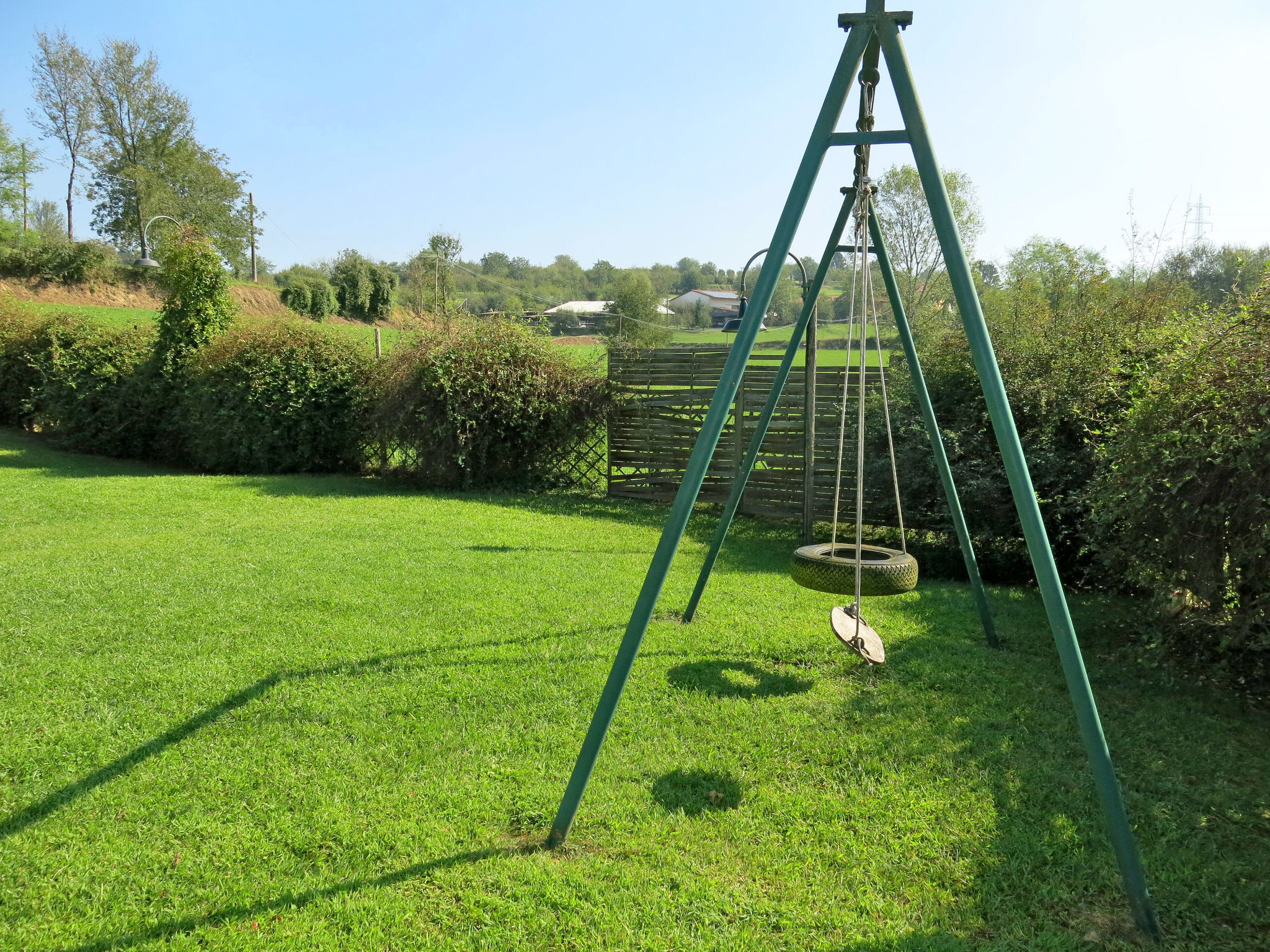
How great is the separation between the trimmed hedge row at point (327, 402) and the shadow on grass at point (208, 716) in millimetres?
6259

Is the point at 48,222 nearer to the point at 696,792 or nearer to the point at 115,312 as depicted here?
the point at 115,312

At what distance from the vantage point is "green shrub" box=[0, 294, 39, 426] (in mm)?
15828

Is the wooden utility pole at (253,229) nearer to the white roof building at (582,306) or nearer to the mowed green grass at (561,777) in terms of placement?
the white roof building at (582,306)

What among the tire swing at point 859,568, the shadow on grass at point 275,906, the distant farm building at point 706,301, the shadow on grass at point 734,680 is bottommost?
the shadow on grass at point 275,906

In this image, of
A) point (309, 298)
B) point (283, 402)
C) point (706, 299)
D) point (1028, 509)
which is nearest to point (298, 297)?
point (309, 298)

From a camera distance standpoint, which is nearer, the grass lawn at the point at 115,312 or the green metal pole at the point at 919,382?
the green metal pole at the point at 919,382

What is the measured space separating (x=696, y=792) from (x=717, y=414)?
1600mm

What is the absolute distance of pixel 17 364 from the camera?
1595 centimetres

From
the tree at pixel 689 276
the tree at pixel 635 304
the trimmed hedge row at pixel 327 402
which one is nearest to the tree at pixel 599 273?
the tree at pixel 689 276

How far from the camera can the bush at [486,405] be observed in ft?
36.0

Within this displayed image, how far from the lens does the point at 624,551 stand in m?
7.90

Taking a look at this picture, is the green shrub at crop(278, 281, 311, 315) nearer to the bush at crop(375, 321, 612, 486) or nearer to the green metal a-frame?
the bush at crop(375, 321, 612, 486)

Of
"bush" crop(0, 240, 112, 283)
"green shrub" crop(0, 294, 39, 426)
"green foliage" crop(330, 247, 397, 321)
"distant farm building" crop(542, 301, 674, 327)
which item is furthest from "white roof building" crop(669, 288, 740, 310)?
"green shrub" crop(0, 294, 39, 426)

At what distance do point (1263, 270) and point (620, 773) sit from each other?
13.8ft
